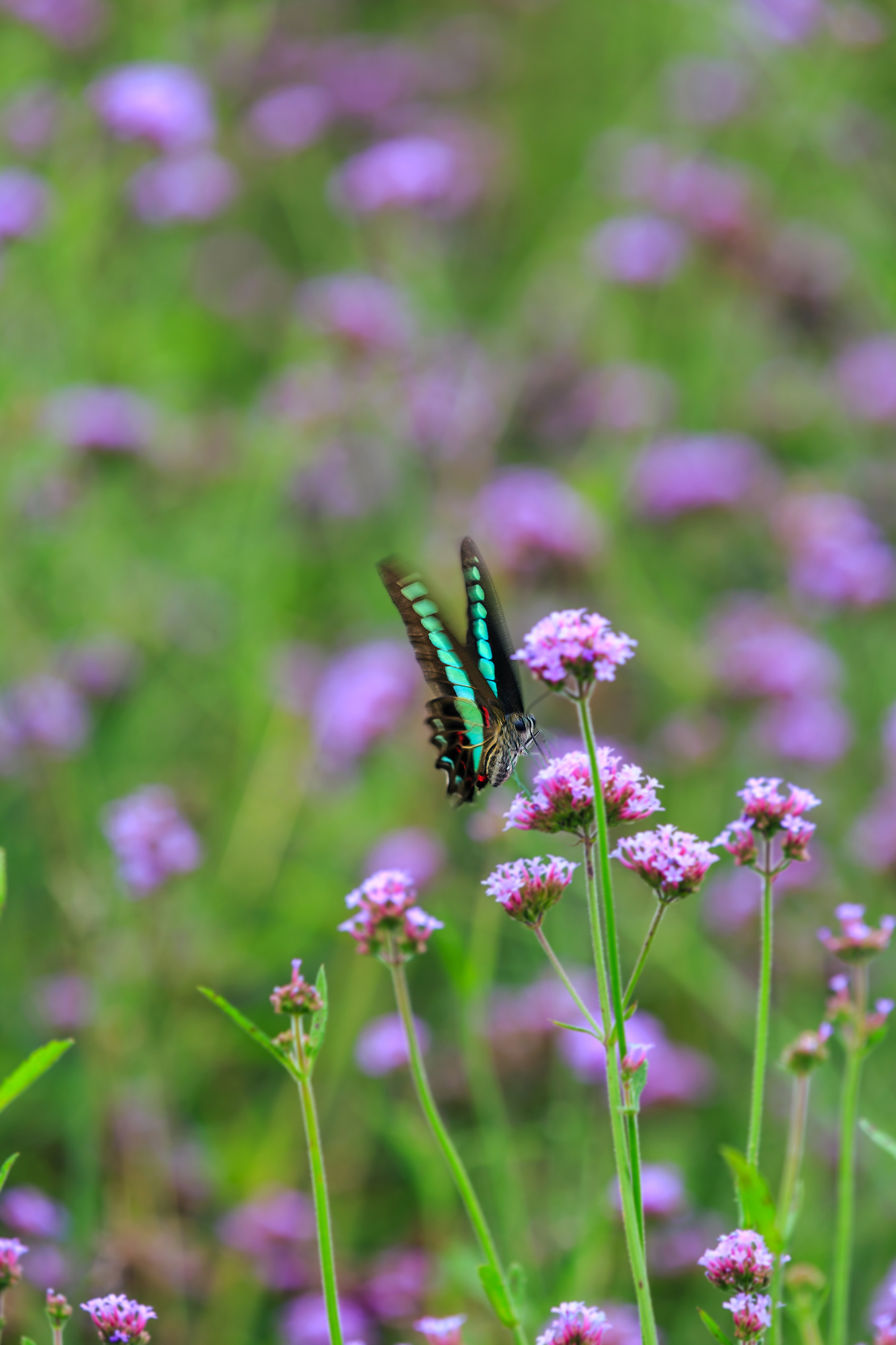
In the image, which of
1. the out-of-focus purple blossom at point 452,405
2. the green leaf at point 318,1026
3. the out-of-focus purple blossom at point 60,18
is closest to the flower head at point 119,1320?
the green leaf at point 318,1026

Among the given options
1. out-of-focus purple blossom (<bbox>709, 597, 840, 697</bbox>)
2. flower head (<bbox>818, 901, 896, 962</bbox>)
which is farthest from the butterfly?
out-of-focus purple blossom (<bbox>709, 597, 840, 697</bbox>)

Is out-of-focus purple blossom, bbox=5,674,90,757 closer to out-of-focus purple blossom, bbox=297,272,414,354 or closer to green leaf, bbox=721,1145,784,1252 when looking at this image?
out-of-focus purple blossom, bbox=297,272,414,354

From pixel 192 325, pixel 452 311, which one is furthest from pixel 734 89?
pixel 192 325

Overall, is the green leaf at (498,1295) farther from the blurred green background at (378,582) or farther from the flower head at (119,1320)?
the blurred green background at (378,582)

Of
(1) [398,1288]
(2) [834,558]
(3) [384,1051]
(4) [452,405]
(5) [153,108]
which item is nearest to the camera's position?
(1) [398,1288]

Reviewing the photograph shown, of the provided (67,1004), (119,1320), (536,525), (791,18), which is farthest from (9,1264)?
(791,18)

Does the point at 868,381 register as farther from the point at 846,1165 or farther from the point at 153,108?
the point at 846,1165
